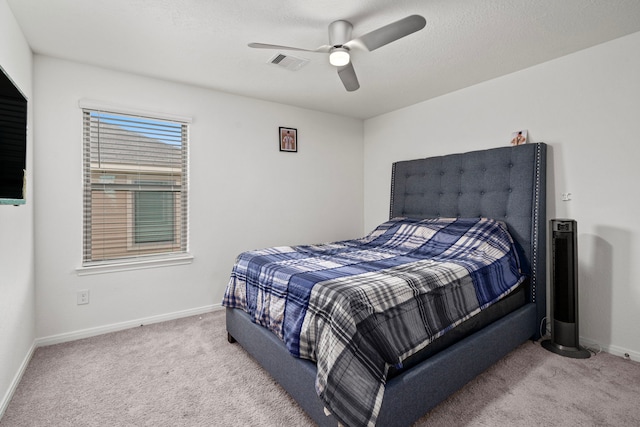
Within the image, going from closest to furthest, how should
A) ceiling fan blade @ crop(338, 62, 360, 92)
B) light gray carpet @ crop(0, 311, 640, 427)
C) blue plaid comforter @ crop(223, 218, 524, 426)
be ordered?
blue plaid comforter @ crop(223, 218, 524, 426), light gray carpet @ crop(0, 311, 640, 427), ceiling fan blade @ crop(338, 62, 360, 92)

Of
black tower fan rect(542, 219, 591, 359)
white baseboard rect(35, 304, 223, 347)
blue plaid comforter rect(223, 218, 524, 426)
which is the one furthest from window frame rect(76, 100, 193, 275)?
black tower fan rect(542, 219, 591, 359)

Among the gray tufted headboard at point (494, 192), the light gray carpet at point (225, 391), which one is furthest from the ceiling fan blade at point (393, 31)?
the light gray carpet at point (225, 391)

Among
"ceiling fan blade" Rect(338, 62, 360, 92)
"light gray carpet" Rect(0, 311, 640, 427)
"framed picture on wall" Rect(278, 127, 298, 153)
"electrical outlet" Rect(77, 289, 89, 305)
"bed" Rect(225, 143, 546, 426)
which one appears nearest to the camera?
"bed" Rect(225, 143, 546, 426)

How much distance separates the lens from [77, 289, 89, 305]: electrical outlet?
257cm

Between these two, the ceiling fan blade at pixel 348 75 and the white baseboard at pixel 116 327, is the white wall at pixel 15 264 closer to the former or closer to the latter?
the white baseboard at pixel 116 327

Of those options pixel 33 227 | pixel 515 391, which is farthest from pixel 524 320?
pixel 33 227

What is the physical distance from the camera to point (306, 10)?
1864 millimetres

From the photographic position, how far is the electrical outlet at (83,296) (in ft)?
8.43

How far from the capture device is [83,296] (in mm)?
2584

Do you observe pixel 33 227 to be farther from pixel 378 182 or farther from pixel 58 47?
pixel 378 182

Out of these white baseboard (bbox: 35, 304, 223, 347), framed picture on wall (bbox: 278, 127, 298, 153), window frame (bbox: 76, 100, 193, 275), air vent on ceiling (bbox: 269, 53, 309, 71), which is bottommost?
white baseboard (bbox: 35, 304, 223, 347)

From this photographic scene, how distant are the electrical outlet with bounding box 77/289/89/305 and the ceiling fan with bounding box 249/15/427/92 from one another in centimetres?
239

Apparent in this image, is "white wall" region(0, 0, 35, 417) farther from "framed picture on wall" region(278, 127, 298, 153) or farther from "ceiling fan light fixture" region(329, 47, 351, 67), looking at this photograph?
"framed picture on wall" region(278, 127, 298, 153)

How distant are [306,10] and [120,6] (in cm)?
110
